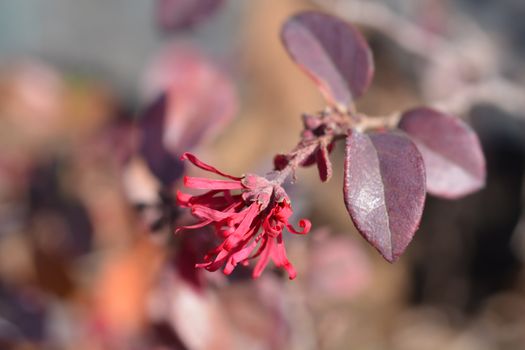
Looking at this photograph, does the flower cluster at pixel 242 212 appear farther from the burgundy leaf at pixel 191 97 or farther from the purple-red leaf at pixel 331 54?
the burgundy leaf at pixel 191 97

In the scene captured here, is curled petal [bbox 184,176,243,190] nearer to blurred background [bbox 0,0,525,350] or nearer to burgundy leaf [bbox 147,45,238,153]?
blurred background [bbox 0,0,525,350]

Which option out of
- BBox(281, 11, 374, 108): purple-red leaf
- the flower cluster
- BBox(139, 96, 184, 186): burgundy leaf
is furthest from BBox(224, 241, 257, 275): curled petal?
BBox(139, 96, 184, 186): burgundy leaf

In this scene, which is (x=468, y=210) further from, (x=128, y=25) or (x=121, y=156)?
(x=128, y=25)

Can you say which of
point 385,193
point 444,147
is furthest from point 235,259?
point 444,147

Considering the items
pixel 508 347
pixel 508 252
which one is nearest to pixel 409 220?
pixel 508 347

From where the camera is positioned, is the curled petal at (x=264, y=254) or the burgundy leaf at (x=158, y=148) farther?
the burgundy leaf at (x=158, y=148)

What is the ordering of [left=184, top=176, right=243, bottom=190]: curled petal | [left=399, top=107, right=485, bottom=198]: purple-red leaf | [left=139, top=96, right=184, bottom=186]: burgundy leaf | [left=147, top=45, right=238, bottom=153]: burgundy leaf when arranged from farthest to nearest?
1. [left=147, top=45, right=238, bottom=153]: burgundy leaf
2. [left=139, top=96, right=184, bottom=186]: burgundy leaf
3. [left=399, top=107, right=485, bottom=198]: purple-red leaf
4. [left=184, top=176, right=243, bottom=190]: curled petal

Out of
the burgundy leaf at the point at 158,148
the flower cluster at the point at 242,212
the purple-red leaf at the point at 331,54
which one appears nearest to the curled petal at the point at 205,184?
the flower cluster at the point at 242,212
